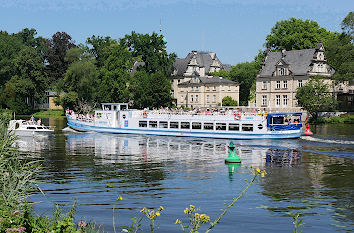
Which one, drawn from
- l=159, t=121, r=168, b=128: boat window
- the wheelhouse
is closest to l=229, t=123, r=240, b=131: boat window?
the wheelhouse

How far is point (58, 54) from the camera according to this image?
145875 mm

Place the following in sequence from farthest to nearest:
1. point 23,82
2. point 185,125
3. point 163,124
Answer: point 23,82 → point 163,124 → point 185,125

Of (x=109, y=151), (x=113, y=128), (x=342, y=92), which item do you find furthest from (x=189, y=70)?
(x=109, y=151)

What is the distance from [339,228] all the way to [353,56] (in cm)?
7370

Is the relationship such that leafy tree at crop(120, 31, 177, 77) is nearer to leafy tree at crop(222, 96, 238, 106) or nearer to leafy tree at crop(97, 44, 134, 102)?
leafy tree at crop(97, 44, 134, 102)

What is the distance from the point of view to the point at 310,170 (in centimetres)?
3384

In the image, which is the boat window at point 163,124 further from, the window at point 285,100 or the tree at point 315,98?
the window at point 285,100

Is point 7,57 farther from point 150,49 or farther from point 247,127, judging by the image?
point 247,127

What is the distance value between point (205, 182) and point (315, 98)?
209ft

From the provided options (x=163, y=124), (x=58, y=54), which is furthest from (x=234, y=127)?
(x=58, y=54)

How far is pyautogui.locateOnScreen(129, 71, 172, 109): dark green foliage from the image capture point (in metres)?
101

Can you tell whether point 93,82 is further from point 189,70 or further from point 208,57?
point 208,57

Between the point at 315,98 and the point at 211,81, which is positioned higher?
the point at 211,81

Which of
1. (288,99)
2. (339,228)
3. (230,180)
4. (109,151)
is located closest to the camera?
(339,228)
